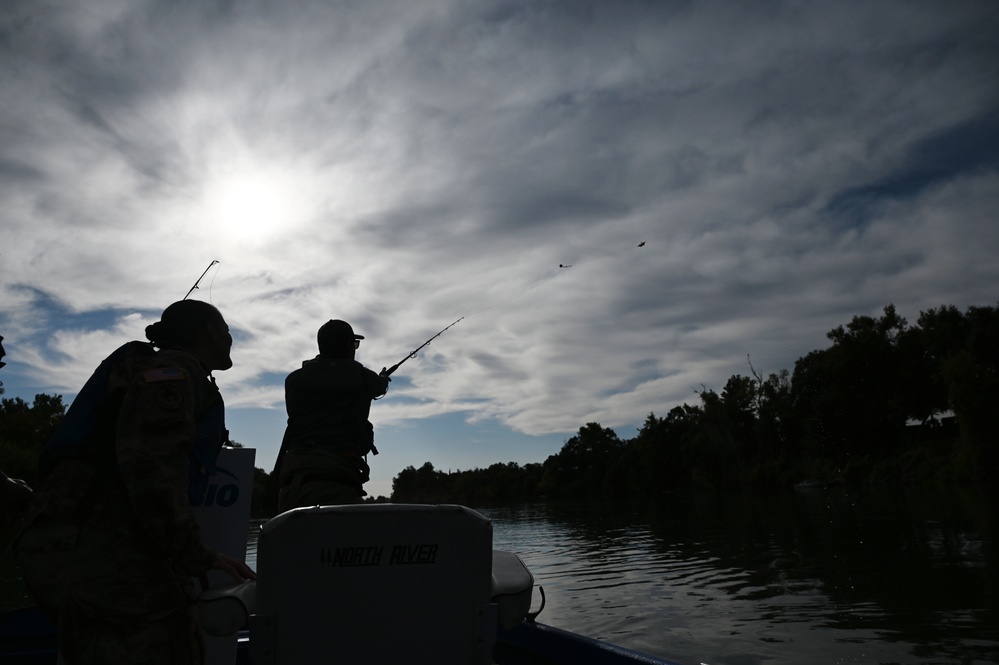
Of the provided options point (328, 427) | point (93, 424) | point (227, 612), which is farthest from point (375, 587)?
point (328, 427)

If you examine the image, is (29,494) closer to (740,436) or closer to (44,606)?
(44,606)

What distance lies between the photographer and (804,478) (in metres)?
66.8

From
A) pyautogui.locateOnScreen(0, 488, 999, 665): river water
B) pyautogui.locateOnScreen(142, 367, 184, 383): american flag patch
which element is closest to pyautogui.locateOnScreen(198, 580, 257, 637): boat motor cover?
pyautogui.locateOnScreen(142, 367, 184, 383): american flag patch

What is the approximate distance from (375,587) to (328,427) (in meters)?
2.21

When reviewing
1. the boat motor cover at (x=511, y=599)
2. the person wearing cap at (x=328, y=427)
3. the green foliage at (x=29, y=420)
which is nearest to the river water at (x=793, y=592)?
the person wearing cap at (x=328, y=427)

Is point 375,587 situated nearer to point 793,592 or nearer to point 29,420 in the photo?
point 793,592

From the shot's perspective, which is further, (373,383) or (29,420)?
(29,420)

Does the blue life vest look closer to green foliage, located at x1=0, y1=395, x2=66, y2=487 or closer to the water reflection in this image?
the water reflection

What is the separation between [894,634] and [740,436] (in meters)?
79.4

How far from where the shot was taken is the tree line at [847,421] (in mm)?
46156

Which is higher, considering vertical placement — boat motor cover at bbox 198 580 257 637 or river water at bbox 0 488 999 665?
boat motor cover at bbox 198 580 257 637

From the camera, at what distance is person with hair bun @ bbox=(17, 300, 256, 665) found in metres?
2.26

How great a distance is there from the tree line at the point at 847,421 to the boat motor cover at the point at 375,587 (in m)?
30.9

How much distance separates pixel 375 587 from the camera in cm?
229
